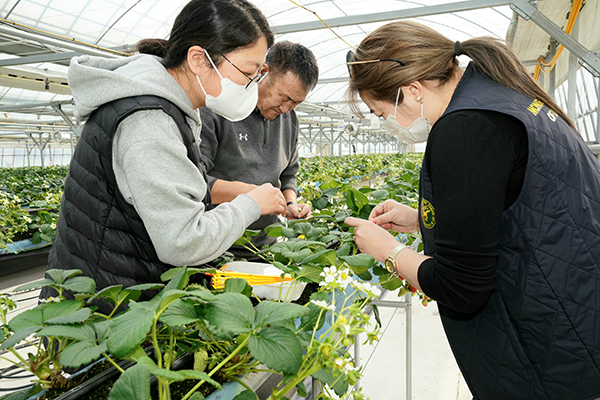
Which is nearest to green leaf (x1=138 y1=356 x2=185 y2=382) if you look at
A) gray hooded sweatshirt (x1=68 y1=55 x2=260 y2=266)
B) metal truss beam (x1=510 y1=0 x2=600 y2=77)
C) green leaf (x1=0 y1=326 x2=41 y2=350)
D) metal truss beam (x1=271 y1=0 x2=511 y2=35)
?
green leaf (x1=0 y1=326 x2=41 y2=350)

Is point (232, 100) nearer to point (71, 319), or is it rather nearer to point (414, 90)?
point (414, 90)

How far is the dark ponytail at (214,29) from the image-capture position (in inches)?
42.8

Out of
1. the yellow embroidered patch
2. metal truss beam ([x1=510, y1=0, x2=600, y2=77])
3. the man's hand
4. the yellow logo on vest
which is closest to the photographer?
the yellow embroidered patch

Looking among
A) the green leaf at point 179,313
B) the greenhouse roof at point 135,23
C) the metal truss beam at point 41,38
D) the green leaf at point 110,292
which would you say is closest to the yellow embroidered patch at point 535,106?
the green leaf at point 179,313

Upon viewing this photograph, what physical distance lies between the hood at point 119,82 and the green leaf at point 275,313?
0.61m

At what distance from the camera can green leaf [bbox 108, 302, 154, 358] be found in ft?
1.79

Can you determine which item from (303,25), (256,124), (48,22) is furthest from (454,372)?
(48,22)

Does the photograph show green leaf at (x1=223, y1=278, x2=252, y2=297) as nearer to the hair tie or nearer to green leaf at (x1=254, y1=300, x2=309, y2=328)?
green leaf at (x1=254, y1=300, x2=309, y2=328)

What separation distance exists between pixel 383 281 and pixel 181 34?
3.05 feet

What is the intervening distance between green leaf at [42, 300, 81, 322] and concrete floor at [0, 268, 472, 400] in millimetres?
1933

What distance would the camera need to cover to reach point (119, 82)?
96cm

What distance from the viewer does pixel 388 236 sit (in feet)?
3.68

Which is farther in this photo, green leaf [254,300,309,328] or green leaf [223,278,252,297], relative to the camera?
green leaf [223,278,252,297]

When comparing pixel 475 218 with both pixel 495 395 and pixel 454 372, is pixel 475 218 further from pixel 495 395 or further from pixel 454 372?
pixel 454 372
